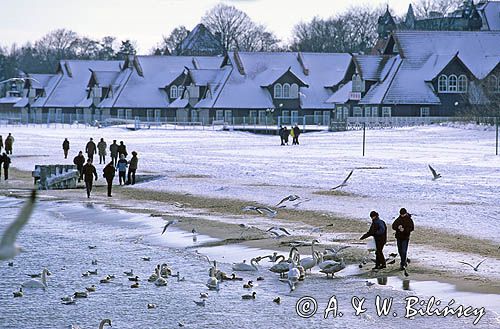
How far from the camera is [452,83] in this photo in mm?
88938

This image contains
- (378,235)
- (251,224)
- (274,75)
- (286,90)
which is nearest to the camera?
(378,235)

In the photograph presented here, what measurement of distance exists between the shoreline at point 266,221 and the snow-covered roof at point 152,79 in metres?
66.6

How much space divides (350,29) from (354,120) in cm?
6509

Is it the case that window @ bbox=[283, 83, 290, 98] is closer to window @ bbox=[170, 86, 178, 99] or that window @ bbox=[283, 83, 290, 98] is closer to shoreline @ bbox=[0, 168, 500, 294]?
window @ bbox=[170, 86, 178, 99]

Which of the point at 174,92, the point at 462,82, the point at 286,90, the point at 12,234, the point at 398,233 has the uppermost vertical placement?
the point at 462,82

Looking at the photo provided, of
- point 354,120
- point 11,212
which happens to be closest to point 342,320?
point 11,212

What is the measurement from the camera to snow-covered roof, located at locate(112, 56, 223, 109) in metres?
107

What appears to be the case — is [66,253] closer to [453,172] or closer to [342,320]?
[342,320]

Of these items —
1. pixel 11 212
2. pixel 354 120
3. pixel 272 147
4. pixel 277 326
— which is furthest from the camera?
pixel 354 120

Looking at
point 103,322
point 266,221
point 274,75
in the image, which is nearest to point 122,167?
point 266,221

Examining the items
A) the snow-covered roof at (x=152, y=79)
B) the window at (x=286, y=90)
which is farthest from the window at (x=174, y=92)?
the window at (x=286, y=90)

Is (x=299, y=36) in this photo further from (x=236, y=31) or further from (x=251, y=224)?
(x=251, y=224)

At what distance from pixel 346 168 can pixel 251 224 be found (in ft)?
58.4

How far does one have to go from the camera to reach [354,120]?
8812 centimetres
